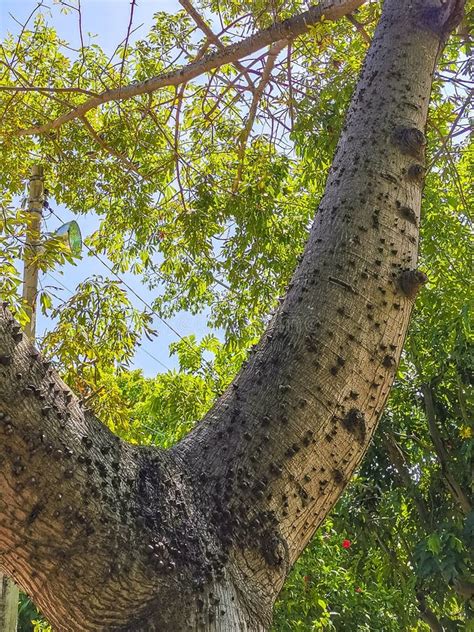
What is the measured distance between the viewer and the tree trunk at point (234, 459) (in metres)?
0.93

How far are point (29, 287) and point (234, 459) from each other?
2.70m

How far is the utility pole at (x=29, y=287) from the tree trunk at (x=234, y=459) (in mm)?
1507

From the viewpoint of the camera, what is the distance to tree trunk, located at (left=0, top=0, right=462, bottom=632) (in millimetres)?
928

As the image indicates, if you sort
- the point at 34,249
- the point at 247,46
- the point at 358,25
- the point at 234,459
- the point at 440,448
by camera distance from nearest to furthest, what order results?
the point at 234,459
the point at 34,249
the point at 247,46
the point at 358,25
the point at 440,448

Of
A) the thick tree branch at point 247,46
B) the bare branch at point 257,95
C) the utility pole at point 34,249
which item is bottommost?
the utility pole at point 34,249

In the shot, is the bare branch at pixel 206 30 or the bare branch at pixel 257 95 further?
the bare branch at pixel 257 95

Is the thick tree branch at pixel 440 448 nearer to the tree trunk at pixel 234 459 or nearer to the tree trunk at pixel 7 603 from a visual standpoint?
the tree trunk at pixel 7 603

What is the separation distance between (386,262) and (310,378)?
13.4 inches

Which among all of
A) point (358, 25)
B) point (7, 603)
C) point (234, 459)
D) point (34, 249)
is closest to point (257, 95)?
point (358, 25)

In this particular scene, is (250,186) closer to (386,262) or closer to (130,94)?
(130,94)

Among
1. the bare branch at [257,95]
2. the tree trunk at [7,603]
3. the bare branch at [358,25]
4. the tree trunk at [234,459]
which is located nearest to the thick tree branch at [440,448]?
the bare branch at [257,95]

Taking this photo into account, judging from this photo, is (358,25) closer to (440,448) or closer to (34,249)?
(34,249)

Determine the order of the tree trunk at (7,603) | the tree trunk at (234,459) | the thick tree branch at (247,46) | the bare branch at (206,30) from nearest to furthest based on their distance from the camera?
the tree trunk at (234,459) < the thick tree branch at (247,46) < the bare branch at (206,30) < the tree trunk at (7,603)

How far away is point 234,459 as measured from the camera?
110 cm
